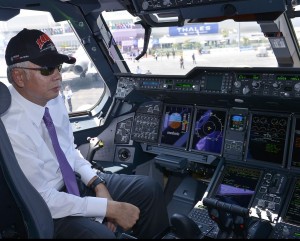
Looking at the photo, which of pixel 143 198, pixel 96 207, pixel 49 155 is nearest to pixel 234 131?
pixel 143 198

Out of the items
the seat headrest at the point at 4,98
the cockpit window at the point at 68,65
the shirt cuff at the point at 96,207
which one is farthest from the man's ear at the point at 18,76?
the cockpit window at the point at 68,65

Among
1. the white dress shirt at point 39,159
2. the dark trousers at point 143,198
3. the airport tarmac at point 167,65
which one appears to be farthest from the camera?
the airport tarmac at point 167,65

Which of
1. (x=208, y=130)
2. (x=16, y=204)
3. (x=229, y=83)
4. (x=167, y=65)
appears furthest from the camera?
(x=167, y=65)

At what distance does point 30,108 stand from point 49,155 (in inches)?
11.4

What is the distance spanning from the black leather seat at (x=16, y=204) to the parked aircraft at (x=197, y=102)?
617 millimetres

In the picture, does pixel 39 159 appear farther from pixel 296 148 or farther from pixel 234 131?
pixel 296 148

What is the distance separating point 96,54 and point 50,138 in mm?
1737

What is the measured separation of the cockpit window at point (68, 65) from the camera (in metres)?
3.07

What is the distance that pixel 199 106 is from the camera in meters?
3.39

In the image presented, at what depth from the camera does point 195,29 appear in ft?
9.89

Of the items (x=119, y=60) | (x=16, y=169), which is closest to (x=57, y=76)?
(x=16, y=169)

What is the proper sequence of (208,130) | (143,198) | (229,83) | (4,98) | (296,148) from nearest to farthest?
(4,98)
(143,198)
(296,148)
(229,83)
(208,130)

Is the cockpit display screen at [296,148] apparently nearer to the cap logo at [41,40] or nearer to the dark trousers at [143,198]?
the dark trousers at [143,198]

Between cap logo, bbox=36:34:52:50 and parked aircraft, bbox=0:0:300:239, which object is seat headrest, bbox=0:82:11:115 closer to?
cap logo, bbox=36:34:52:50
